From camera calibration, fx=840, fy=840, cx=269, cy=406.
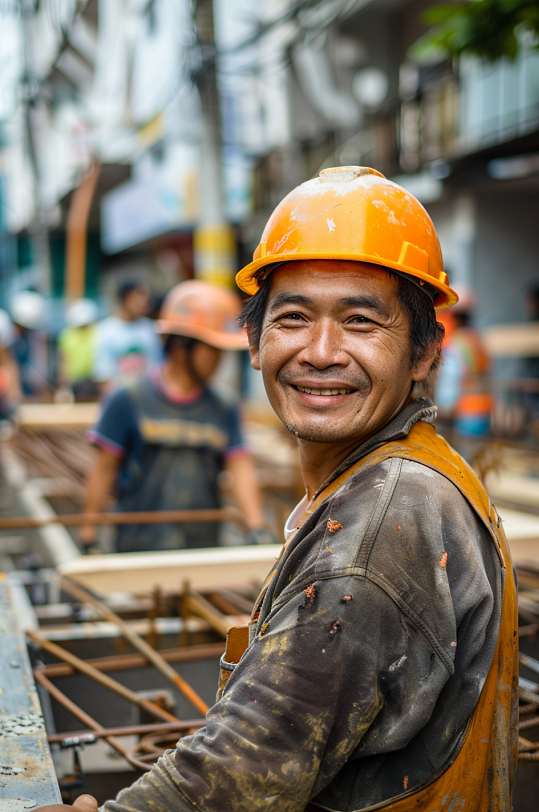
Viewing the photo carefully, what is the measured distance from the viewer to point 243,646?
1.62 metres

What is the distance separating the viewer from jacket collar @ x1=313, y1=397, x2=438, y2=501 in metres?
1.55

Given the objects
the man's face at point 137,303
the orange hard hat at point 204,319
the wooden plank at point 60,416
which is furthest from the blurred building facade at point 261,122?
the orange hard hat at point 204,319

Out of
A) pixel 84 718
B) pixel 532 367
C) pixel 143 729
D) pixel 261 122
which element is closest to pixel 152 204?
pixel 261 122

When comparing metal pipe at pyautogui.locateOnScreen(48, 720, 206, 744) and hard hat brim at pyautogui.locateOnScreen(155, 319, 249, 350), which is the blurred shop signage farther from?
metal pipe at pyautogui.locateOnScreen(48, 720, 206, 744)

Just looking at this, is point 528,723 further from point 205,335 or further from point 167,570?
point 205,335

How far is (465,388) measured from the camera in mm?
8008

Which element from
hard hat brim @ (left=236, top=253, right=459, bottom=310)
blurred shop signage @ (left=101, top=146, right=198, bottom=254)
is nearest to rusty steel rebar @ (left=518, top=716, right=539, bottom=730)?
hard hat brim @ (left=236, top=253, right=459, bottom=310)

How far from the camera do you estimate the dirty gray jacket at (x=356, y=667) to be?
126 centimetres

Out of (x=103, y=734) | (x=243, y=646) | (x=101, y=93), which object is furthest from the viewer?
(x=101, y=93)

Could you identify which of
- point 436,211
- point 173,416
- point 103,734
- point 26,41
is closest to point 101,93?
point 26,41

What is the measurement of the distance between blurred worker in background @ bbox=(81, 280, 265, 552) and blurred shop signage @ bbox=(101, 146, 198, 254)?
46.9 ft

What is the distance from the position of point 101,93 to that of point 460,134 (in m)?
12.3

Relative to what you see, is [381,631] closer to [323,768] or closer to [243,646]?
[323,768]

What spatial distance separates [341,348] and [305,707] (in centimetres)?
65
